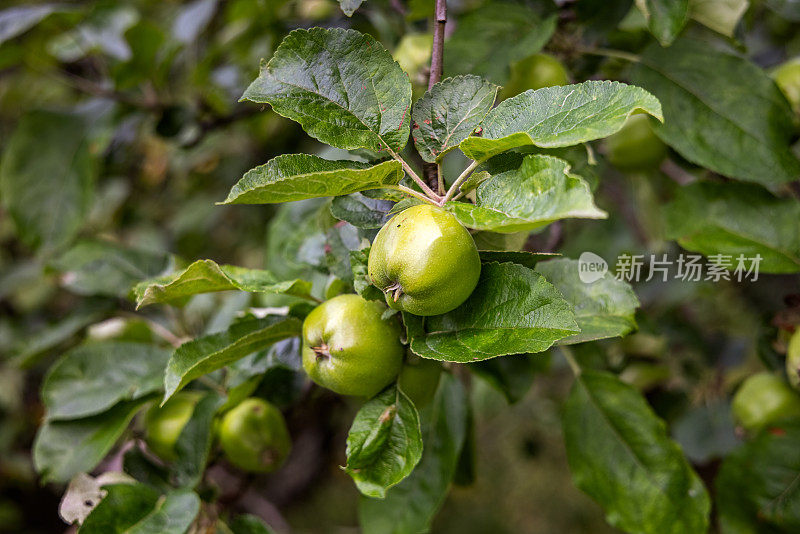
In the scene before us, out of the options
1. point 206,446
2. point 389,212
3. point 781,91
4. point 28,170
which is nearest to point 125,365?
point 206,446

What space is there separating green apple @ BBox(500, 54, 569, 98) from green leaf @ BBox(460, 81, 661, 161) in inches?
12.1

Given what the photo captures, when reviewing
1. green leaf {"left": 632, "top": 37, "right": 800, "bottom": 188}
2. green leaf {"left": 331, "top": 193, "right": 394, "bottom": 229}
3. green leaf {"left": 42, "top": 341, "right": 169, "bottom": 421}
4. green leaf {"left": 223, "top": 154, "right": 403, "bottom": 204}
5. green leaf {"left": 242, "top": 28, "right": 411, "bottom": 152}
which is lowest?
green leaf {"left": 42, "top": 341, "right": 169, "bottom": 421}

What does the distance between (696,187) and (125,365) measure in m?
0.90

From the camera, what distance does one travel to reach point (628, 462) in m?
0.86

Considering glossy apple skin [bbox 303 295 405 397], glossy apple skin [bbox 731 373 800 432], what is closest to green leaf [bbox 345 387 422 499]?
glossy apple skin [bbox 303 295 405 397]

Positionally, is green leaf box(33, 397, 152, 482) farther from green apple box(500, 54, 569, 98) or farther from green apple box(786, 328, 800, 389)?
green apple box(786, 328, 800, 389)

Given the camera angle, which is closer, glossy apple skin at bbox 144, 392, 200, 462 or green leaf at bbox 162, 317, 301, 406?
green leaf at bbox 162, 317, 301, 406

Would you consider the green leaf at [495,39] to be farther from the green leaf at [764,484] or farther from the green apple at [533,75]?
the green leaf at [764,484]

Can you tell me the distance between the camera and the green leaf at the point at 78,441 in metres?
0.86

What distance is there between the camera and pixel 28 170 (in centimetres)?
131

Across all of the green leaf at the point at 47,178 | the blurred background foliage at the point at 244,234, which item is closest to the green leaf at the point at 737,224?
the blurred background foliage at the point at 244,234

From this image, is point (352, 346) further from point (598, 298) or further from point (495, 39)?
point (495, 39)

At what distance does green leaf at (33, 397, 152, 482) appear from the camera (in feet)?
2.81

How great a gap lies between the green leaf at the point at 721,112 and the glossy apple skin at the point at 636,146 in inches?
3.4
